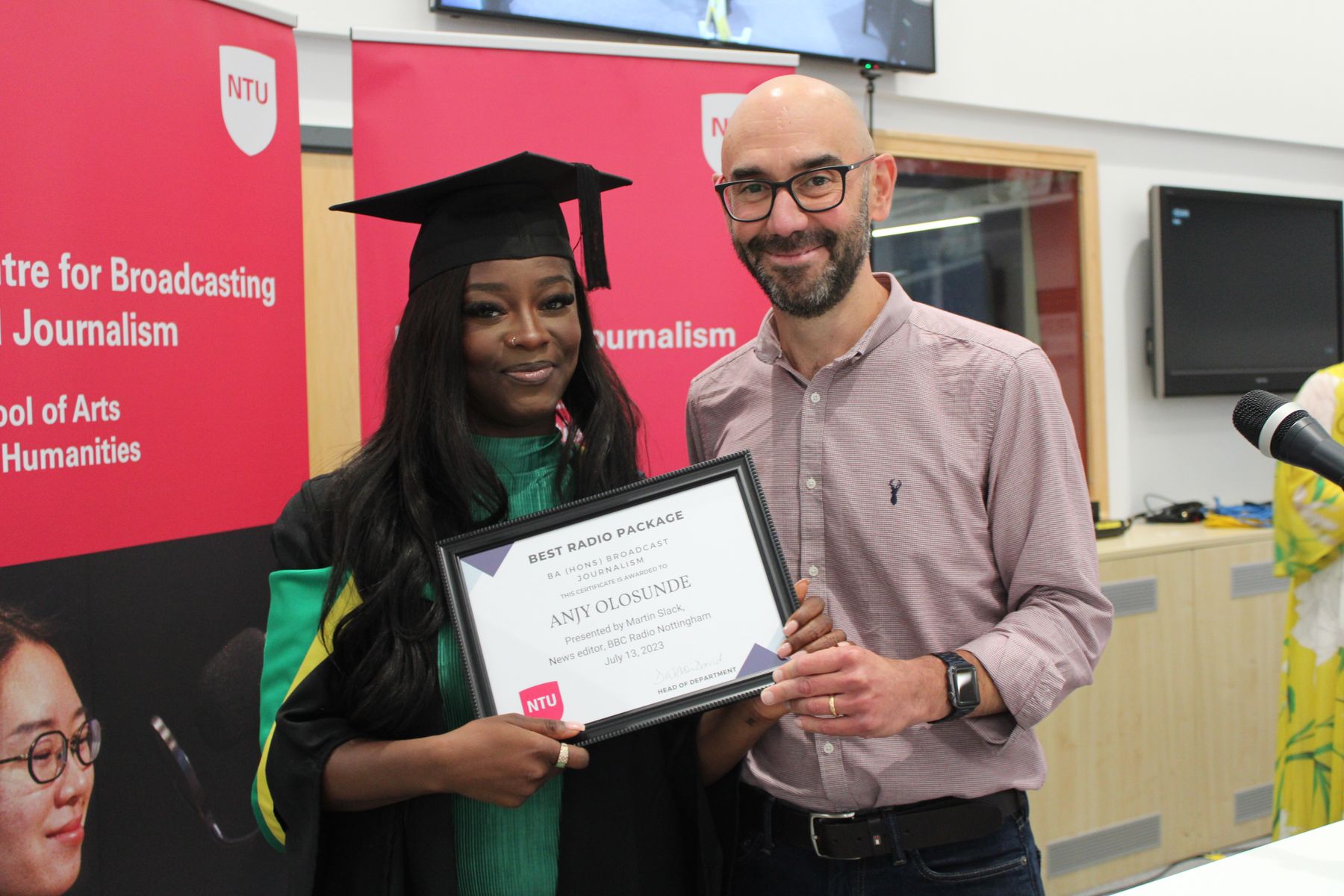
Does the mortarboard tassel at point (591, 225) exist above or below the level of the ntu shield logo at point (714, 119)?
below

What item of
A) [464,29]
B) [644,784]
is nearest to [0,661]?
[644,784]

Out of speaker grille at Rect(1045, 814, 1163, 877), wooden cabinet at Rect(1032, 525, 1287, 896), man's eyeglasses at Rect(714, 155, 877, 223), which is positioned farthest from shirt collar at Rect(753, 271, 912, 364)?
speaker grille at Rect(1045, 814, 1163, 877)

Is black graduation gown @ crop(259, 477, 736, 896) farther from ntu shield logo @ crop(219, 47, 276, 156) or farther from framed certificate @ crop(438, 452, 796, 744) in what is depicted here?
ntu shield logo @ crop(219, 47, 276, 156)

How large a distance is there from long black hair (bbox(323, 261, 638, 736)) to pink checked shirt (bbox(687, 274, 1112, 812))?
31 cm

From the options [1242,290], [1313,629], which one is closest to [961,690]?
[1313,629]

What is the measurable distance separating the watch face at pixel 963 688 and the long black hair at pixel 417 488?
1.79 ft

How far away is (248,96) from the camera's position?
7.15ft

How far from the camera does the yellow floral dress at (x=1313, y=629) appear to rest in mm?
2566

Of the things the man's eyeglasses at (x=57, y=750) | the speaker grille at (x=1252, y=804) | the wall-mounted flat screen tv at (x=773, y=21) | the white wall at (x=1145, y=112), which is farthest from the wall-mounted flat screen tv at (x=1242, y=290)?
the man's eyeglasses at (x=57, y=750)

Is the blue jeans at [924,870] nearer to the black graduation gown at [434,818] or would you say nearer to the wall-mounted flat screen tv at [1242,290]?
the black graduation gown at [434,818]

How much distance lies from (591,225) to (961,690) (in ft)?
2.86

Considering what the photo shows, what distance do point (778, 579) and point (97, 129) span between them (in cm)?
154

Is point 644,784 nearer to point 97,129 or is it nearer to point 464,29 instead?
point 97,129

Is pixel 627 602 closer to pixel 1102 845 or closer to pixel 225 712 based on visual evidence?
pixel 225 712
